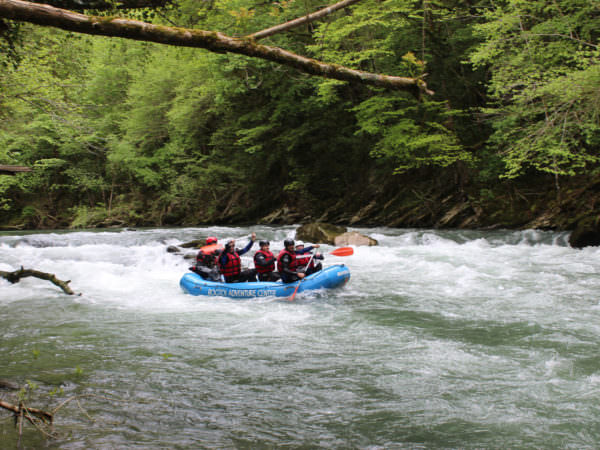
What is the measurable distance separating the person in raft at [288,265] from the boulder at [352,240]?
4.77 metres

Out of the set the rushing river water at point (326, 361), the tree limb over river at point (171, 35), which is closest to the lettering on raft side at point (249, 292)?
the rushing river water at point (326, 361)

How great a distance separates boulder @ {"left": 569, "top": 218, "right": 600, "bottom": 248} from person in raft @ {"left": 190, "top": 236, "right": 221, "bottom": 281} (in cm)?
842

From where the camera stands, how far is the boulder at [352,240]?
1302 cm

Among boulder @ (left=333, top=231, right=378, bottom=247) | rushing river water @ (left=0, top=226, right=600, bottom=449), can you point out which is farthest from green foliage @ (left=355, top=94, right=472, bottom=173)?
rushing river water @ (left=0, top=226, right=600, bottom=449)

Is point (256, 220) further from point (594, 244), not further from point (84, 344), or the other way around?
point (84, 344)

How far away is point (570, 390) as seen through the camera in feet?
13.1

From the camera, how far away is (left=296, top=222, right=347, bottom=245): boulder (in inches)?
534

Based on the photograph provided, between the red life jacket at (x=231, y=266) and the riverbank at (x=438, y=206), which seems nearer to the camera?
the red life jacket at (x=231, y=266)

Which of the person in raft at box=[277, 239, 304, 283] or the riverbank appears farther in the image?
the riverbank

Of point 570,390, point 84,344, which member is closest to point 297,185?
point 84,344

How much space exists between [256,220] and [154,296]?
43.8ft

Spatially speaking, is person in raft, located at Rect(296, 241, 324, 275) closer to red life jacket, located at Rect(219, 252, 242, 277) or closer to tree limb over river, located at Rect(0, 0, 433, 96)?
red life jacket, located at Rect(219, 252, 242, 277)

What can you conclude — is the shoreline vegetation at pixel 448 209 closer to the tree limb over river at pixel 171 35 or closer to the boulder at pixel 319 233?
the boulder at pixel 319 233

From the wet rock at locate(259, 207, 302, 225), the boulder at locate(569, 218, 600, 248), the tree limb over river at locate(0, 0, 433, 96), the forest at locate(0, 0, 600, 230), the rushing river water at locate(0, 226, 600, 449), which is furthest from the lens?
the wet rock at locate(259, 207, 302, 225)
